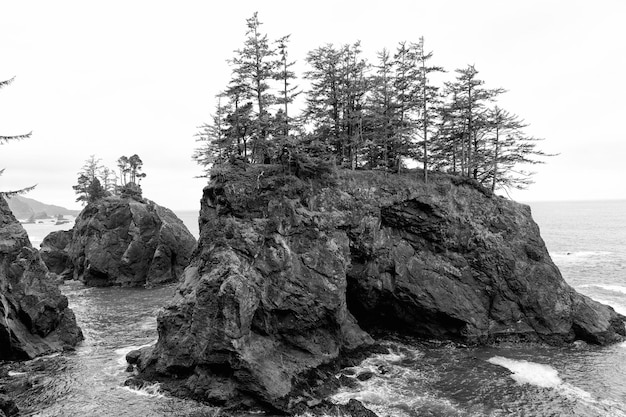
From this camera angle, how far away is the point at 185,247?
190ft

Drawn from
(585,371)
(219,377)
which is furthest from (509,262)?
(219,377)

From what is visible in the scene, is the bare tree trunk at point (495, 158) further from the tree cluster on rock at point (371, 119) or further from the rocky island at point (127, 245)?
the rocky island at point (127, 245)

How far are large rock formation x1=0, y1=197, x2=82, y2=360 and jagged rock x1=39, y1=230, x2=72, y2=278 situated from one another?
33736 millimetres

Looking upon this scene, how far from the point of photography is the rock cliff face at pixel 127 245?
54562mm

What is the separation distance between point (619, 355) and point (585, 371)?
497 centimetres

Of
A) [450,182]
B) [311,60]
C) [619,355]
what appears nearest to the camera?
[619,355]

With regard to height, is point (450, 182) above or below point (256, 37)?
below

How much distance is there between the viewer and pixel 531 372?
2586cm

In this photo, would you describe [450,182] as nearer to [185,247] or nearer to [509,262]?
[509,262]

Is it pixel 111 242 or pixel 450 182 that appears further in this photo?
pixel 111 242

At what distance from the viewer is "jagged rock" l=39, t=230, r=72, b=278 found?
202 ft

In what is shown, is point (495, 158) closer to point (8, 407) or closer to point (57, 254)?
point (8, 407)

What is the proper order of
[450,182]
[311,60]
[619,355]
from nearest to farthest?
[619,355]
[450,182]
[311,60]

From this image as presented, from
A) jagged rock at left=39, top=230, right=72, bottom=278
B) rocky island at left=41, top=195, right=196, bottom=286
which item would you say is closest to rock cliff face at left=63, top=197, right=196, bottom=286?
rocky island at left=41, top=195, right=196, bottom=286
